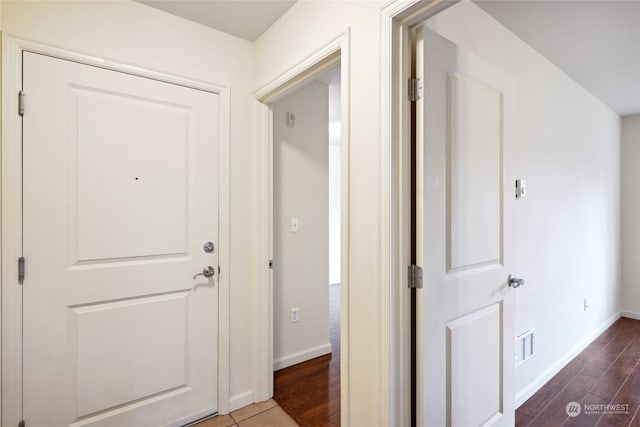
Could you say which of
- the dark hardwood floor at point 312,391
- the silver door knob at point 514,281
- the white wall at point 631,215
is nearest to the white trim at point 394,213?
the silver door knob at point 514,281

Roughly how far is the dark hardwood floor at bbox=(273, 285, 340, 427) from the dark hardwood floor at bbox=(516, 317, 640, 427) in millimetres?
1150

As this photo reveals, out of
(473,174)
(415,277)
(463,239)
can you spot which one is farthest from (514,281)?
(415,277)

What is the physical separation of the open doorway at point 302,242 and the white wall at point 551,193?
1171 millimetres

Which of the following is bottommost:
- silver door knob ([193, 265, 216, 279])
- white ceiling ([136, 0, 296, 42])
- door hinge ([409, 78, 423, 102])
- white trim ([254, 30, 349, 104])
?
silver door knob ([193, 265, 216, 279])

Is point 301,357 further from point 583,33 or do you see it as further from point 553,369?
point 583,33

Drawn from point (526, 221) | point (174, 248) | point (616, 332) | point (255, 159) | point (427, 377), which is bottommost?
point (616, 332)

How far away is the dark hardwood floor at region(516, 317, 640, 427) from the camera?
1.93 m

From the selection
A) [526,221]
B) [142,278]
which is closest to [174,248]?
[142,278]

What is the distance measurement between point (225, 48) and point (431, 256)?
5.84 feet

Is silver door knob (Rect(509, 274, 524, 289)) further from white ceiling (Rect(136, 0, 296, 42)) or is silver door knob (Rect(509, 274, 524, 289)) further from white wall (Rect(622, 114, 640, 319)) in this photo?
white wall (Rect(622, 114, 640, 319))

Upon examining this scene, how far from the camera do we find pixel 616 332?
3357 mm

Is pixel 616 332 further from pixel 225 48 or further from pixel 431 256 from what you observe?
pixel 225 48

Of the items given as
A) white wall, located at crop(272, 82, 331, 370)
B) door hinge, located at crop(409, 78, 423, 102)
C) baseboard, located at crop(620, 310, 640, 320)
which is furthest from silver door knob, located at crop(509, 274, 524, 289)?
baseboard, located at crop(620, 310, 640, 320)

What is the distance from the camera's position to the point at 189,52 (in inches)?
73.3
